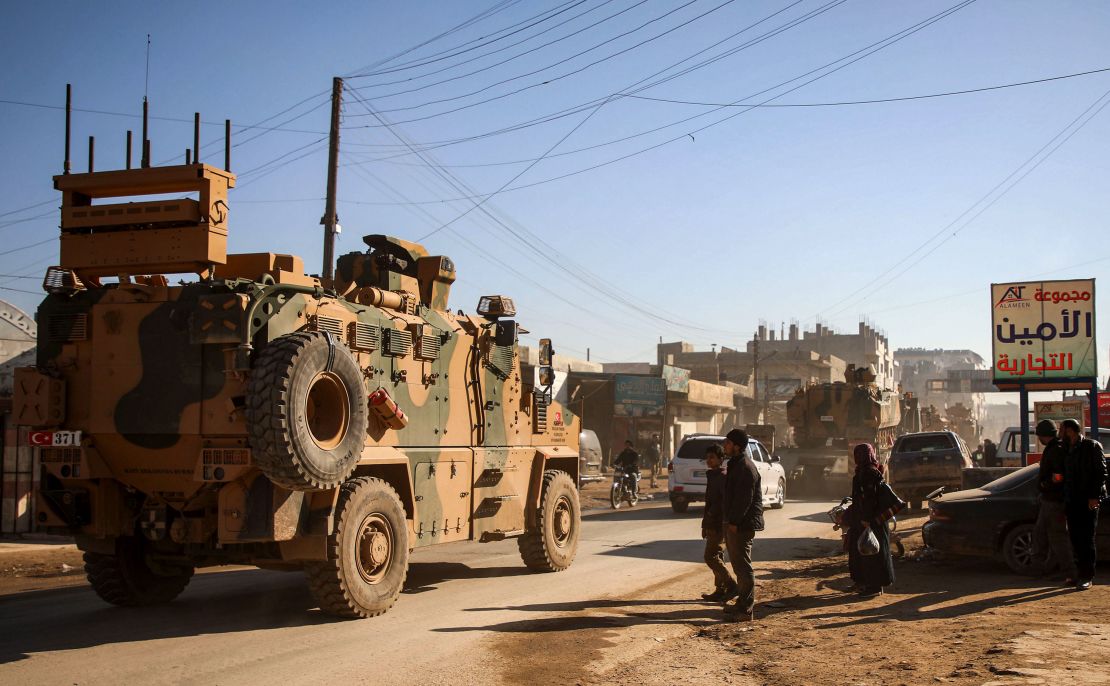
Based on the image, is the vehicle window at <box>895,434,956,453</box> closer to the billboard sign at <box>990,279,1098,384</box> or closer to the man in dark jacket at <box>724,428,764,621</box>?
the billboard sign at <box>990,279,1098,384</box>

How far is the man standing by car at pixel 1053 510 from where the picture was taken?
10.9 metres

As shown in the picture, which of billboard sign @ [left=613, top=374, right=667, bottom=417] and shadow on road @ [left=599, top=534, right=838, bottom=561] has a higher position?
billboard sign @ [left=613, top=374, right=667, bottom=417]

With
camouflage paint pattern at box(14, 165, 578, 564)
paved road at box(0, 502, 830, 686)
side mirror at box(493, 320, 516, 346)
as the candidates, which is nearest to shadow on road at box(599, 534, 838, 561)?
paved road at box(0, 502, 830, 686)

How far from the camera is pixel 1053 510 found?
1098 centimetres

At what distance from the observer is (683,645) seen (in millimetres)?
8227

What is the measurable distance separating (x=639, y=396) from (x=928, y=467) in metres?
21.6

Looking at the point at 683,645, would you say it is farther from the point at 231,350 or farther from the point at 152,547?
the point at 152,547

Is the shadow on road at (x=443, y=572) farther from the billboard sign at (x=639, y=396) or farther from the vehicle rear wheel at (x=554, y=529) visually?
the billboard sign at (x=639, y=396)

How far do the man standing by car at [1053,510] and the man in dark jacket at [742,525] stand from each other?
3789 mm

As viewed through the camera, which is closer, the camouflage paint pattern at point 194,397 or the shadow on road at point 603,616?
the camouflage paint pattern at point 194,397

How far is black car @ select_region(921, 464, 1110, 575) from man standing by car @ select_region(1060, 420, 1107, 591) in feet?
3.50

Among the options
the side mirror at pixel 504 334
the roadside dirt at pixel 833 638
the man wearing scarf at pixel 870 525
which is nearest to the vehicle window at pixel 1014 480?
the roadside dirt at pixel 833 638

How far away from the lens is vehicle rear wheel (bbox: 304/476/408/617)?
8.81 meters

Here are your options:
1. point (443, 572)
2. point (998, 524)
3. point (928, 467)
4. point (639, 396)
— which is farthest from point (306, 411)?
point (639, 396)
